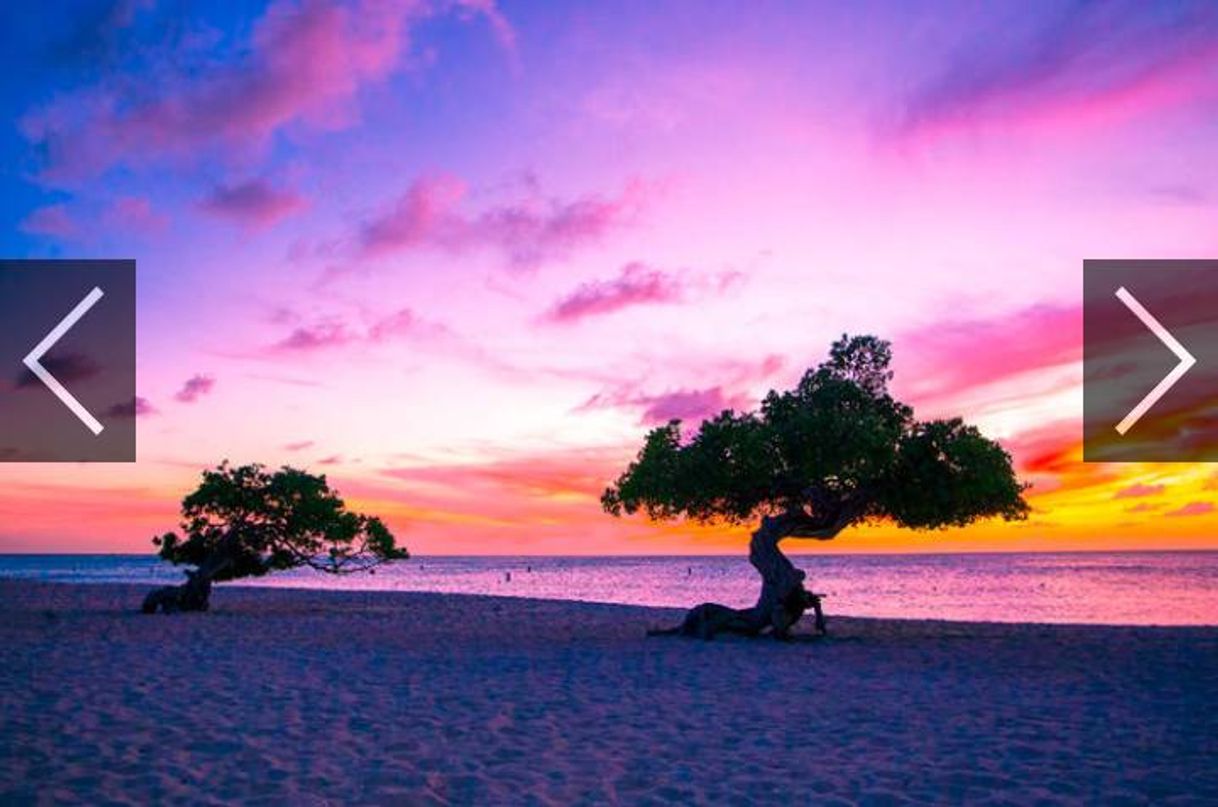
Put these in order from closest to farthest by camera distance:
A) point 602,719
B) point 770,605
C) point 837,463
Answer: point 602,719, point 837,463, point 770,605

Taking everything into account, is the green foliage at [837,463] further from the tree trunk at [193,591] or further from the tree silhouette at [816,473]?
the tree trunk at [193,591]

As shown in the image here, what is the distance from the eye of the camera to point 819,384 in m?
24.7

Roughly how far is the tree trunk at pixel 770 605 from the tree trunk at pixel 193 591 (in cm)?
1857

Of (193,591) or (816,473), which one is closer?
(816,473)

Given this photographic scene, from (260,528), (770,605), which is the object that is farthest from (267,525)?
(770,605)

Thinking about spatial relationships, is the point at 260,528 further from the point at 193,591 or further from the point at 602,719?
the point at 602,719

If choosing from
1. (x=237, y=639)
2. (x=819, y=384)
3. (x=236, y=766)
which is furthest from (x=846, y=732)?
(x=237, y=639)

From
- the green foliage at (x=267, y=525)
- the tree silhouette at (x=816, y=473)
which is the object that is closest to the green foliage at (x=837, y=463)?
the tree silhouette at (x=816, y=473)

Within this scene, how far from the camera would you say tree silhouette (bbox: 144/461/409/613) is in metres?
35.2

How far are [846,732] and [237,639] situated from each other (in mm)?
17171

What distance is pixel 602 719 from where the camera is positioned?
525 inches

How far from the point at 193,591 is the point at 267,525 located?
3484mm

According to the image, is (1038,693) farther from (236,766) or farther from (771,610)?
(236,766)

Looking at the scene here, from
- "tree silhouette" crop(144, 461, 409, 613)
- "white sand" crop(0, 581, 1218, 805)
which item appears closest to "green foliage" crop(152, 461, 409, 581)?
"tree silhouette" crop(144, 461, 409, 613)
